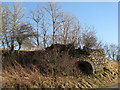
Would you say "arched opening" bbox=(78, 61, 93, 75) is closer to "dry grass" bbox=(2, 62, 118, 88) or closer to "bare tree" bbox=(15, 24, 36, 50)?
"dry grass" bbox=(2, 62, 118, 88)

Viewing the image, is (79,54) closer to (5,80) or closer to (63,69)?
(63,69)

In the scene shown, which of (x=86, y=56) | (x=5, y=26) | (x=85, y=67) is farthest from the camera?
(x=5, y=26)

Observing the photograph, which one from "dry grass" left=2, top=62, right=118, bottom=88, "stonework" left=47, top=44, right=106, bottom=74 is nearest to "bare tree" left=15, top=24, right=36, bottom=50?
"stonework" left=47, top=44, right=106, bottom=74

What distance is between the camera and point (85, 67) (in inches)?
581

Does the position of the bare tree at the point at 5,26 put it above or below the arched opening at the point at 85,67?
above

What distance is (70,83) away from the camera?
1073cm

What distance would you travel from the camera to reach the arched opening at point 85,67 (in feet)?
46.5


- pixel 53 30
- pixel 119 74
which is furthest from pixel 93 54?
pixel 53 30

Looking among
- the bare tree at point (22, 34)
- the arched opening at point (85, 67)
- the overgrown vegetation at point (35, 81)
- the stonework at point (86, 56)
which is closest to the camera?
the overgrown vegetation at point (35, 81)

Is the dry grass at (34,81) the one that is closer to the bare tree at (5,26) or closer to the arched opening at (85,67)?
the arched opening at (85,67)

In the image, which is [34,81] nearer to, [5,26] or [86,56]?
[86,56]

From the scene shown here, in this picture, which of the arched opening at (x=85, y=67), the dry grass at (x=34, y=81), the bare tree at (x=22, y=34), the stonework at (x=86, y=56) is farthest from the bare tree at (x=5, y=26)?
the arched opening at (x=85, y=67)

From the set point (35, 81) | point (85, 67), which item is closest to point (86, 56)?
point (85, 67)

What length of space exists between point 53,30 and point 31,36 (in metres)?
5.31
